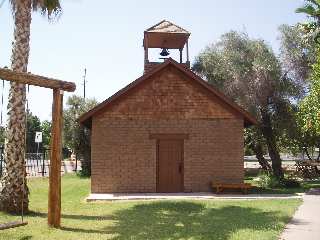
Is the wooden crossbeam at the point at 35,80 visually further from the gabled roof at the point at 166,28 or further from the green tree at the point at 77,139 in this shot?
the green tree at the point at 77,139

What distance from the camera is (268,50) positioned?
27344 mm

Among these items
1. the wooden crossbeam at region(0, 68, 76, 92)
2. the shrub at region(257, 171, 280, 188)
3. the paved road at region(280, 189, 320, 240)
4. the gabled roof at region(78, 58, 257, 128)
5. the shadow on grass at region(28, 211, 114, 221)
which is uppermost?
the gabled roof at region(78, 58, 257, 128)

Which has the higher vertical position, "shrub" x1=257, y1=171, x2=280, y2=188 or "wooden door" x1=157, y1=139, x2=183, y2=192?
"wooden door" x1=157, y1=139, x2=183, y2=192

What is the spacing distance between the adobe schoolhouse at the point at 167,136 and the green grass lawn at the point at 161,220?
109 inches

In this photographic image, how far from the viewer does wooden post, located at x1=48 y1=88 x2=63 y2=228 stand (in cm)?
1164

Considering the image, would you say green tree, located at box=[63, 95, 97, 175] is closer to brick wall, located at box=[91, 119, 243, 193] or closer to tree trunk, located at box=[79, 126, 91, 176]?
tree trunk, located at box=[79, 126, 91, 176]

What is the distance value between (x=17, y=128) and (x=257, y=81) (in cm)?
1573

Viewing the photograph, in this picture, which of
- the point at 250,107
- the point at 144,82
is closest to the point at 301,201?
the point at 144,82

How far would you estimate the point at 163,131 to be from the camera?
2016 cm

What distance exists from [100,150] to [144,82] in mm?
3533

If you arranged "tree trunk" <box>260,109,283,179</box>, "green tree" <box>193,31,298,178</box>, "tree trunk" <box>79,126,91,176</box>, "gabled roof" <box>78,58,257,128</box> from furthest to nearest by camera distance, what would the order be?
"tree trunk" <box>79,126,91,176</box>
"tree trunk" <box>260,109,283,179</box>
"green tree" <box>193,31,298,178</box>
"gabled roof" <box>78,58,257,128</box>

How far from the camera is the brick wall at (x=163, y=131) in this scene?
20.0 m

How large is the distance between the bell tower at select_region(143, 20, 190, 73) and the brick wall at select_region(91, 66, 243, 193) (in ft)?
7.21

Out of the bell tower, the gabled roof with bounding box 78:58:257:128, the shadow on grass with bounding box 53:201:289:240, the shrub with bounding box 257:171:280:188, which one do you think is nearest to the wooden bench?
the gabled roof with bounding box 78:58:257:128
